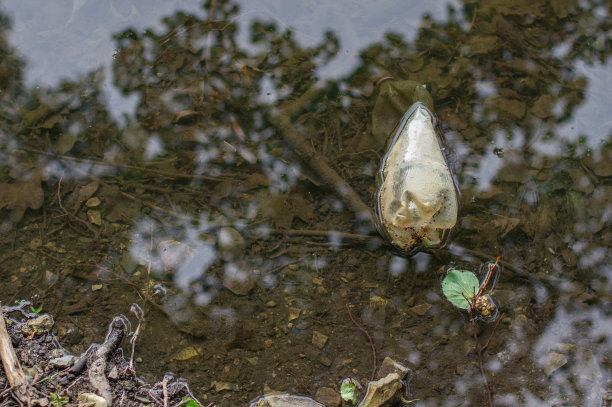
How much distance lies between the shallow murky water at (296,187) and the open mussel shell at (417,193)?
120 mm

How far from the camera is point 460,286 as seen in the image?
95.7 inches

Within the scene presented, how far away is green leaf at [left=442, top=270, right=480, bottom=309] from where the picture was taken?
2402mm

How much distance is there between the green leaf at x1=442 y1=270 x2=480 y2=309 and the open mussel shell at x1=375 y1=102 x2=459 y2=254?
0.18m

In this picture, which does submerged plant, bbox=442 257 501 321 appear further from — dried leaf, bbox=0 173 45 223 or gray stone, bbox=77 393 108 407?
dried leaf, bbox=0 173 45 223

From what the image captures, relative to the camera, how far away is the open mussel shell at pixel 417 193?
2455 millimetres

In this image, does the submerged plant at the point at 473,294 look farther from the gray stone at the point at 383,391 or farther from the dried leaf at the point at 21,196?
the dried leaf at the point at 21,196

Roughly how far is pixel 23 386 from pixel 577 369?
2.44m

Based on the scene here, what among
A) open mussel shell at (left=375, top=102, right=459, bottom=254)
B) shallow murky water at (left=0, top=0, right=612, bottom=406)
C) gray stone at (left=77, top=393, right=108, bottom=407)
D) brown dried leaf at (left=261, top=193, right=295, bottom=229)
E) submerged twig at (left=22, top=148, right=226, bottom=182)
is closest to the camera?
gray stone at (left=77, top=393, right=108, bottom=407)

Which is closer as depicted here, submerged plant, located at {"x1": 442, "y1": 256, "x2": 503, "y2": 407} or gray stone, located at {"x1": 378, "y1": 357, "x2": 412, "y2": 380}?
gray stone, located at {"x1": 378, "y1": 357, "x2": 412, "y2": 380}

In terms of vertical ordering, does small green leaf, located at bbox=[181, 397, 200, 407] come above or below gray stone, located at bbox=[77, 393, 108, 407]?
below

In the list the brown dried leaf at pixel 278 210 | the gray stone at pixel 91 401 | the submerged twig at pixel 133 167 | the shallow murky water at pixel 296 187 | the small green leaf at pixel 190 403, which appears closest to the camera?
the gray stone at pixel 91 401

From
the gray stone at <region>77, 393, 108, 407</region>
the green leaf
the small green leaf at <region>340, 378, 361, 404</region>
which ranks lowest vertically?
the small green leaf at <region>340, 378, 361, 404</region>

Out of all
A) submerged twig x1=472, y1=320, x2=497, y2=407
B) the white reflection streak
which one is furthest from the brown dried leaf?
the white reflection streak

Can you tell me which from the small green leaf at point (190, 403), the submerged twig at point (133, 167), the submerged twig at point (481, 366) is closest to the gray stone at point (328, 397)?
the small green leaf at point (190, 403)
